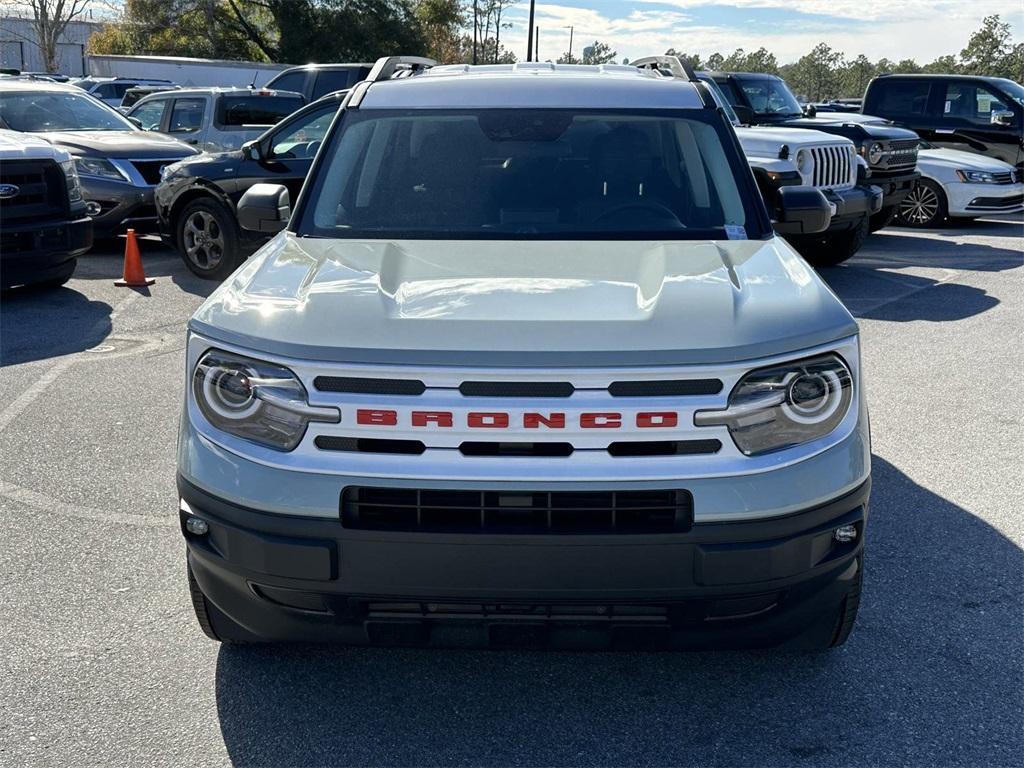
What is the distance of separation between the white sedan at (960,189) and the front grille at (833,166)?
354cm

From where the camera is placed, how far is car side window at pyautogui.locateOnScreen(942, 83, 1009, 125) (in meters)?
16.7

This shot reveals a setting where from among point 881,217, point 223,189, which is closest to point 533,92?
point 223,189

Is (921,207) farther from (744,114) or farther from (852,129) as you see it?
(744,114)

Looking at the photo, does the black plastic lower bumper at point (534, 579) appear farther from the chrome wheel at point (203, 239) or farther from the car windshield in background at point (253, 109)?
the car windshield in background at point (253, 109)

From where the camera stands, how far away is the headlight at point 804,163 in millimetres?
10828

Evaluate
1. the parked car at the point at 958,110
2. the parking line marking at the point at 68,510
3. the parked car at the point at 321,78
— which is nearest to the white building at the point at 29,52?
the parked car at the point at 321,78

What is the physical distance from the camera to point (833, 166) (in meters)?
11.2

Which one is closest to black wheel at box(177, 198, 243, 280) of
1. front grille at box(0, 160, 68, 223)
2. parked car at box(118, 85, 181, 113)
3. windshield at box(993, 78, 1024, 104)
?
front grille at box(0, 160, 68, 223)

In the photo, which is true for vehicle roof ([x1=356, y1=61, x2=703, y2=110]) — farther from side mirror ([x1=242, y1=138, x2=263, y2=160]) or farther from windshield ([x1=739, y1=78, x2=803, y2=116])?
windshield ([x1=739, y1=78, x2=803, y2=116])

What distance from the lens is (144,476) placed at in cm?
525

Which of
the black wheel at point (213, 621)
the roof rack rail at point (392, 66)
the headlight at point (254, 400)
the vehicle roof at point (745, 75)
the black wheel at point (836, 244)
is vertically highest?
the roof rack rail at point (392, 66)

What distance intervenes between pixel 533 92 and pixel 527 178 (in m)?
0.44

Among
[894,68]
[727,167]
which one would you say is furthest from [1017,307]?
[894,68]

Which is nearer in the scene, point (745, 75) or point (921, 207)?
point (745, 75)
